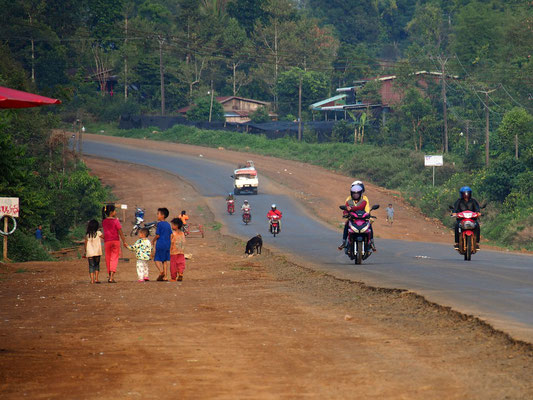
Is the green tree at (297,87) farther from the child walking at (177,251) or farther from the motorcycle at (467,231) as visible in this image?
the child walking at (177,251)

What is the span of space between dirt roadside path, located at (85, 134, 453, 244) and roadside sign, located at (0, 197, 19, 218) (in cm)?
2341

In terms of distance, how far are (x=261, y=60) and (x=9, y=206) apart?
87.5m

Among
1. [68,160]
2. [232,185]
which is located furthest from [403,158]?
[68,160]

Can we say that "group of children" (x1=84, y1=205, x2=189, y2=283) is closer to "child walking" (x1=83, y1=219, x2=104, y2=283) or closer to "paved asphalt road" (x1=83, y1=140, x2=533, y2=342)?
"child walking" (x1=83, y1=219, x2=104, y2=283)

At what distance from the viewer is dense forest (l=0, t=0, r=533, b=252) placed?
8325cm

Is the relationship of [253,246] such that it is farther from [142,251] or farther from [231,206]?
[231,206]

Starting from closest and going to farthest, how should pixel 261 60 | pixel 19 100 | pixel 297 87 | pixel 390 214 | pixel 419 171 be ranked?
pixel 19 100 → pixel 390 214 → pixel 419 171 → pixel 297 87 → pixel 261 60

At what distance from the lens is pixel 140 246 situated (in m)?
18.6

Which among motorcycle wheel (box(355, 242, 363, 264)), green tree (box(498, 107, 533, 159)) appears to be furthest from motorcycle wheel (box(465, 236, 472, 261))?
green tree (box(498, 107, 533, 159))

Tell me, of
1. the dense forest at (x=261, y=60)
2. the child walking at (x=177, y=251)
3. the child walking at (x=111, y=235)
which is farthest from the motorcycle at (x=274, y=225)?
the dense forest at (x=261, y=60)

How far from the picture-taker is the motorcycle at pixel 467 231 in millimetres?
21578

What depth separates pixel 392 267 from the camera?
20094mm

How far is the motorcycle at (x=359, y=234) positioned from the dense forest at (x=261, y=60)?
54115mm

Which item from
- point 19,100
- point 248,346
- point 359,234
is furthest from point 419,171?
point 248,346
